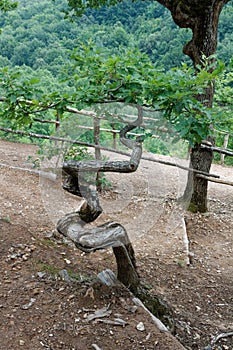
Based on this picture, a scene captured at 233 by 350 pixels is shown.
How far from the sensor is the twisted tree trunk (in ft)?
7.62

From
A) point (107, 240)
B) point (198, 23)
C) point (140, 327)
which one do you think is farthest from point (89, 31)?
point (140, 327)

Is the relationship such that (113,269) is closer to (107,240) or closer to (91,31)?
(107,240)

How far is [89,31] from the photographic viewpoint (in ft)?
33.5

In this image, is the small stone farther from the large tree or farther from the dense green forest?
the dense green forest

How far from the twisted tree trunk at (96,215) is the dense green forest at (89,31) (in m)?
5.19

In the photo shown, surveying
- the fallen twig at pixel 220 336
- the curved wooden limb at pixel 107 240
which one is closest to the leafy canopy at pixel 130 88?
the curved wooden limb at pixel 107 240

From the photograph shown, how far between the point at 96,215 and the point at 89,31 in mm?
8683

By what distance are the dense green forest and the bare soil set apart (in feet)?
12.4

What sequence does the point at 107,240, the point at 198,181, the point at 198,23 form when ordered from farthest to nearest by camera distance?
the point at 198,181, the point at 198,23, the point at 107,240

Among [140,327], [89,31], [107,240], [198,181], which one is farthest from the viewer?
[89,31]

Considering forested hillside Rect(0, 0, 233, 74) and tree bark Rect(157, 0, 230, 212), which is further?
forested hillside Rect(0, 0, 233, 74)

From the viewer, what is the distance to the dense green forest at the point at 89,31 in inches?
403

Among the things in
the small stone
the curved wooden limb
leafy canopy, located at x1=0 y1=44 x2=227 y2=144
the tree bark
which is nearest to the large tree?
the tree bark

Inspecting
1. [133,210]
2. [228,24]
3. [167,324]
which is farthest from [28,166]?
[228,24]
